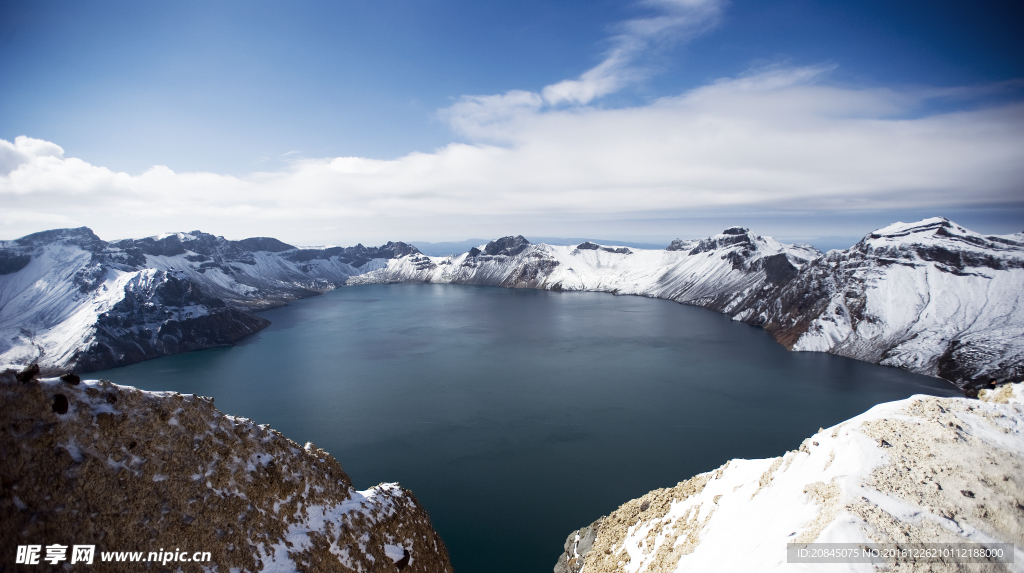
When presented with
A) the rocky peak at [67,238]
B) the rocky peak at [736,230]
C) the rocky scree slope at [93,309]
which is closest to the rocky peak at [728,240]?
the rocky peak at [736,230]

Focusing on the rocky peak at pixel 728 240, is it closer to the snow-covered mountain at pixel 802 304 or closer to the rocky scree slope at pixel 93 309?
the snow-covered mountain at pixel 802 304

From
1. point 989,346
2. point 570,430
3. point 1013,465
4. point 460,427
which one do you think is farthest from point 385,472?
point 989,346

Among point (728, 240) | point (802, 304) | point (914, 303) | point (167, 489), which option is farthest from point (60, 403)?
point (728, 240)

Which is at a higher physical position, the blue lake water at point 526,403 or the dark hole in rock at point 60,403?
the dark hole in rock at point 60,403

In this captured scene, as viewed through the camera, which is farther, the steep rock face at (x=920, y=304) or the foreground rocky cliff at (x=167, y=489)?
the steep rock face at (x=920, y=304)

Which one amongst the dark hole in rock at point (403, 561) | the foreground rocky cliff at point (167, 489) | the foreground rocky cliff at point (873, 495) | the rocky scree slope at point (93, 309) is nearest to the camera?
the foreground rocky cliff at point (873, 495)

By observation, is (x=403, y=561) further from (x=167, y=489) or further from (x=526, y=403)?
(x=526, y=403)

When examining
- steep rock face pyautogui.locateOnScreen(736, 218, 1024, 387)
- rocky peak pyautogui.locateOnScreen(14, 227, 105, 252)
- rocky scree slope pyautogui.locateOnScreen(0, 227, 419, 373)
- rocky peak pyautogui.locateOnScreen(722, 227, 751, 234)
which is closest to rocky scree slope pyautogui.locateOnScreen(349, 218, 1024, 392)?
steep rock face pyautogui.locateOnScreen(736, 218, 1024, 387)
